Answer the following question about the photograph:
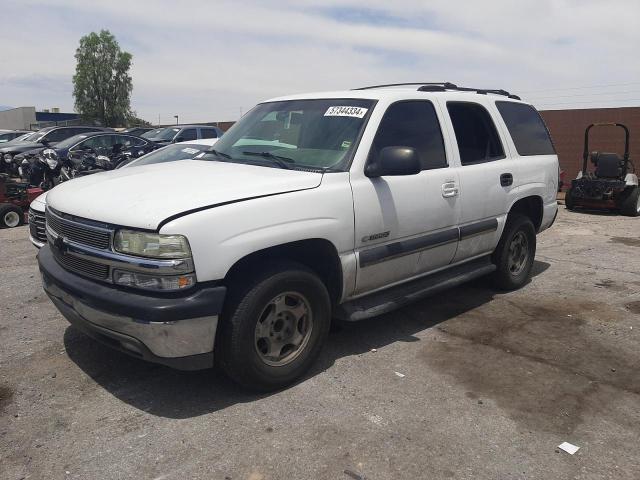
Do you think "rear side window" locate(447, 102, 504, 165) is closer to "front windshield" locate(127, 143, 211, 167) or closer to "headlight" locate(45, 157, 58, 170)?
"front windshield" locate(127, 143, 211, 167)

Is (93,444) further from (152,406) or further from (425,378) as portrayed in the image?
(425,378)

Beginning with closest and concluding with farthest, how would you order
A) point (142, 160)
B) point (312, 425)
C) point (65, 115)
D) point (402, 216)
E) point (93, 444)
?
point (93, 444), point (312, 425), point (402, 216), point (142, 160), point (65, 115)

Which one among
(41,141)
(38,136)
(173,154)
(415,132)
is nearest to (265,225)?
(415,132)

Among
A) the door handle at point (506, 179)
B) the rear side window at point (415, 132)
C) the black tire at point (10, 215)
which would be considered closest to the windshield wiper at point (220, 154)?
the rear side window at point (415, 132)

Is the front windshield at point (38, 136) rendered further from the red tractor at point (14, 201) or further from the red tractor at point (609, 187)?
the red tractor at point (609, 187)

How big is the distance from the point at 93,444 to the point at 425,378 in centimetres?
205

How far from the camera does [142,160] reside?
7.95 metres

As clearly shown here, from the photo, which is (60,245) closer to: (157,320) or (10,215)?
(157,320)

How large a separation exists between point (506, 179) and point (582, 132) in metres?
11.4

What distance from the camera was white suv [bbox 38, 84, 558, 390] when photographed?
3006mm

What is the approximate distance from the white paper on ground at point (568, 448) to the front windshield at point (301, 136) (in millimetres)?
2085

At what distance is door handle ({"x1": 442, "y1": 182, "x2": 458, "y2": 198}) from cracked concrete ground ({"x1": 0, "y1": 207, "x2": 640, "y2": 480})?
1.12 metres

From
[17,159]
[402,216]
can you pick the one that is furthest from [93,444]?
[17,159]

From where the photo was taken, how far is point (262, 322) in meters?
3.41
